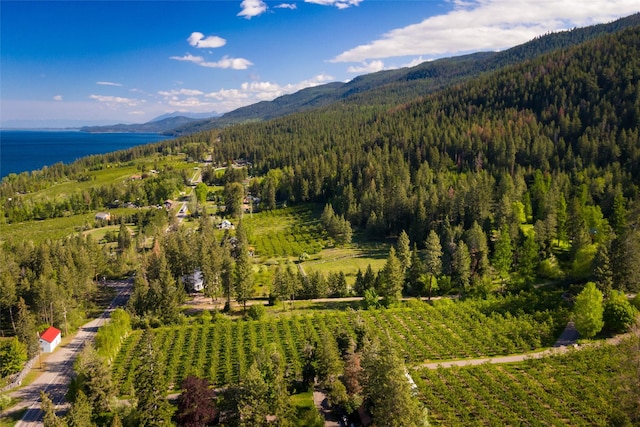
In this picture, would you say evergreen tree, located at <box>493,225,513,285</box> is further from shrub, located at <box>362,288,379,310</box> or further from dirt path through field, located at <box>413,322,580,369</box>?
shrub, located at <box>362,288,379,310</box>

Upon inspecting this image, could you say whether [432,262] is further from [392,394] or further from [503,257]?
[392,394]

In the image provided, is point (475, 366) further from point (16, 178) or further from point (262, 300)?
point (16, 178)

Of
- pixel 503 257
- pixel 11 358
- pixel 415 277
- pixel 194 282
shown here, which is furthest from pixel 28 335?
pixel 503 257

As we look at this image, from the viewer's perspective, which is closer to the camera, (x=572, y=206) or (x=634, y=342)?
(x=634, y=342)

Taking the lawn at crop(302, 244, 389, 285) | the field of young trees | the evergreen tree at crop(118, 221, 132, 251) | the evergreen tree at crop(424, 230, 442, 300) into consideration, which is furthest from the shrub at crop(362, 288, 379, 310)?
the evergreen tree at crop(118, 221, 132, 251)

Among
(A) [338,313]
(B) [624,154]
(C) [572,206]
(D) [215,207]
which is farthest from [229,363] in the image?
(B) [624,154]
